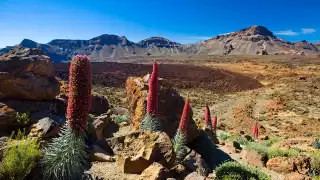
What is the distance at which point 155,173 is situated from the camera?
6.02m

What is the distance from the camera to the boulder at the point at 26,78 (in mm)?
10828

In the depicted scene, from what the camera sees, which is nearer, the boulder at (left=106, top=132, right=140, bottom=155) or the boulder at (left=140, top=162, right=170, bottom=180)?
the boulder at (left=140, top=162, right=170, bottom=180)

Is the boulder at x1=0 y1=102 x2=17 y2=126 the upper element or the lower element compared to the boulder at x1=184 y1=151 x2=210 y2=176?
upper

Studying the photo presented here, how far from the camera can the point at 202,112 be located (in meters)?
30.1

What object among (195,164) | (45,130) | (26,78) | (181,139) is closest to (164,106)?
(195,164)

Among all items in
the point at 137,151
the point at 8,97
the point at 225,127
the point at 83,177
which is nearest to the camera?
the point at 83,177

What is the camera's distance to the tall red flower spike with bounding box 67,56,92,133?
4.79m

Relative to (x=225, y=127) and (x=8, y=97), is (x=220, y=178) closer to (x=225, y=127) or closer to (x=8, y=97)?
(x=8, y=97)

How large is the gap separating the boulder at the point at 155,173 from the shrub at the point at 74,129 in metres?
1.50

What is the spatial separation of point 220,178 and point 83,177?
376 centimetres

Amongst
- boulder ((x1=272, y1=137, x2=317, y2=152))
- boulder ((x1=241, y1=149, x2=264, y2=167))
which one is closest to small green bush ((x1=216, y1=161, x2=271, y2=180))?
boulder ((x1=241, y1=149, x2=264, y2=167))

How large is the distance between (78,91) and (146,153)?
2.74 meters

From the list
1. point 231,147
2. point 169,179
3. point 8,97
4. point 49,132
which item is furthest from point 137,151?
point 231,147

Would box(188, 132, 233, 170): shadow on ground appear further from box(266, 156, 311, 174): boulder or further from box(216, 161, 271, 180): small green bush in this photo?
box(216, 161, 271, 180): small green bush
